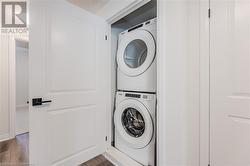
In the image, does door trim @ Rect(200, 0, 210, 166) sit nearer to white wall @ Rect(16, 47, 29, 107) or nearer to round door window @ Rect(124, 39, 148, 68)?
round door window @ Rect(124, 39, 148, 68)

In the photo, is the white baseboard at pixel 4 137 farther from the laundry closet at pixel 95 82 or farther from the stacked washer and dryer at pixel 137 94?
the stacked washer and dryer at pixel 137 94

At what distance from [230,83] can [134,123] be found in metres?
1.11

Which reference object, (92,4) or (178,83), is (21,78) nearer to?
(92,4)

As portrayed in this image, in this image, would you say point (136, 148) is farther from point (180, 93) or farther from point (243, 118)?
point (243, 118)

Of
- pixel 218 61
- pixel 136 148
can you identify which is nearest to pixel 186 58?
pixel 218 61

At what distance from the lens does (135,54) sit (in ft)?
5.88

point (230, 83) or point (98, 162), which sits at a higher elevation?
point (230, 83)

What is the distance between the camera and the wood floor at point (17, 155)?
168 centimetres

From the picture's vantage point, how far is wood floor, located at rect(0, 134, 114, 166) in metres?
1.68

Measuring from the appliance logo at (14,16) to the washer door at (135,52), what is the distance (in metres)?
1.56

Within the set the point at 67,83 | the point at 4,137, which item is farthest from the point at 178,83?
the point at 4,137

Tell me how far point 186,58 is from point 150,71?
39 cm

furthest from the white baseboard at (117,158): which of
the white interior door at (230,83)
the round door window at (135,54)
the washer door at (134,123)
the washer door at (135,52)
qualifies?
the round door window at (135,54)

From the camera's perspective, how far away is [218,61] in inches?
41.5
